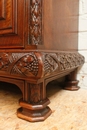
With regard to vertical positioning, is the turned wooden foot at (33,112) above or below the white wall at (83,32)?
below

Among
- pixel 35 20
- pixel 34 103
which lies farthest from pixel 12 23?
pixel 34 103

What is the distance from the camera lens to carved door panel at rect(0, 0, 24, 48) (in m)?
0.43

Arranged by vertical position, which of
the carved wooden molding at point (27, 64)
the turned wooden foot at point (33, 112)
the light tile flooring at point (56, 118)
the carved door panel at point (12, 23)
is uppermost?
the carved door panel at point (12, 23)

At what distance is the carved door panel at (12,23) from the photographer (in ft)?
1.42

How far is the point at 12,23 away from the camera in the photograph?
0.45m

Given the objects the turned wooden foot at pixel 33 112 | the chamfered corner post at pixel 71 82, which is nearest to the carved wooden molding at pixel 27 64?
the turned wooden foot at pixel 33 112

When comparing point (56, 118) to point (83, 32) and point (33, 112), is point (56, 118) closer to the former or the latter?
point (33, 112)

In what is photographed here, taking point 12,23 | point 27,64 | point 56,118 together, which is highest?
point 12,23

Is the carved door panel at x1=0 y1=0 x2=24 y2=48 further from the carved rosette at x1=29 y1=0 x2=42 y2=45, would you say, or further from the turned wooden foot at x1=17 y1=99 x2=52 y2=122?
the turned wooden foot at x1=17 y1=99 x2=52 y2=122

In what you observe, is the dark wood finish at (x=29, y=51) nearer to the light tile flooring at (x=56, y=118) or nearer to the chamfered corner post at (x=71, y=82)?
the light tile flooring at (x=56, y=118)

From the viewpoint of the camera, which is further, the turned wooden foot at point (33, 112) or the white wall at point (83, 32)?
the white wall at point (83, 32)

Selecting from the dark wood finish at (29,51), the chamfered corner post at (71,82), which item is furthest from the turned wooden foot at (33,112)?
the chamfered corner post at (71,82)

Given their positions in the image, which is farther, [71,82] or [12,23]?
[71,82]

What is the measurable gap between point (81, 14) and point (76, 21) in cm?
8
